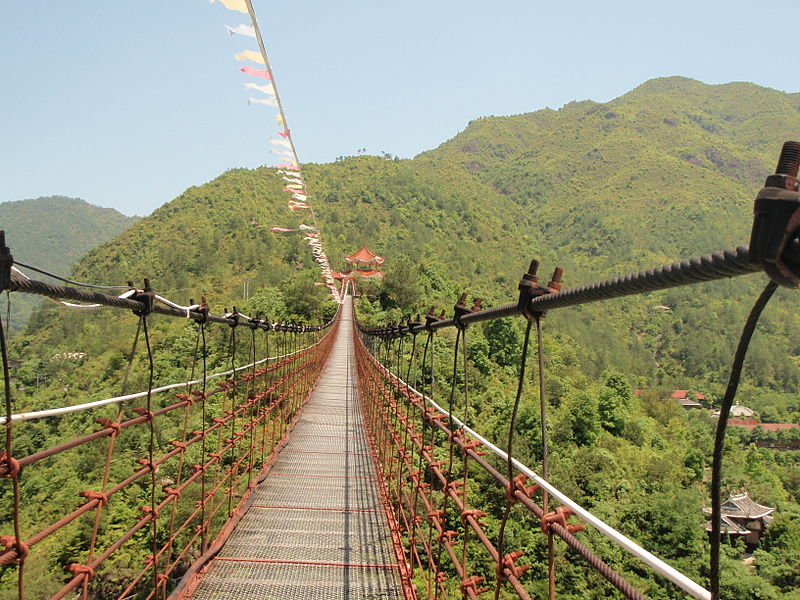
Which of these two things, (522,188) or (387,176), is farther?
(522,188)

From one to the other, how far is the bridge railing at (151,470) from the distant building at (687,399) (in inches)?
1435

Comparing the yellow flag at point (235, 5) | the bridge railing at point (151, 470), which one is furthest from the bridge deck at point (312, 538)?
the yellow flag at point (235, 5)

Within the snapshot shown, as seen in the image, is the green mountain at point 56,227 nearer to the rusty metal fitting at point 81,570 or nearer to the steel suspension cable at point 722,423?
the rusty metal fitting at point 81,570

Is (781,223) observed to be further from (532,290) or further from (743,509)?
(743,509)

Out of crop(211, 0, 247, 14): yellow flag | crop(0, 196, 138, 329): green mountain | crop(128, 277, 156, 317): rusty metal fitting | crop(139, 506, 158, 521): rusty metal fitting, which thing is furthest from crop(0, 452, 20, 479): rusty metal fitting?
crop(0, 196, 138, 329): green mountain

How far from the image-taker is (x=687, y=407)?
40812 millimetres

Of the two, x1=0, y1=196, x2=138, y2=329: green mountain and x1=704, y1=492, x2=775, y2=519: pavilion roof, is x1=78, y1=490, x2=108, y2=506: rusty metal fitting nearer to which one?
x1=704, y1=492, x2=775, y2=519: pavilion roof

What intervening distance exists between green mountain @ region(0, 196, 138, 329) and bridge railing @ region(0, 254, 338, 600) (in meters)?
105

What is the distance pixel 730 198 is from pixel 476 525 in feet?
314

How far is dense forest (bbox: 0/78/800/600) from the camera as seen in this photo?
1881cm

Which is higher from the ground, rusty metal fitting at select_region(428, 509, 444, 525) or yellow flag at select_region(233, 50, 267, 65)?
yellow flag at select_region(233, 50, 267, 65)

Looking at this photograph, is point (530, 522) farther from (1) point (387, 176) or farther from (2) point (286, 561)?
(1) point (387, 176)

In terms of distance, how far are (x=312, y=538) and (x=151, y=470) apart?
1.41m

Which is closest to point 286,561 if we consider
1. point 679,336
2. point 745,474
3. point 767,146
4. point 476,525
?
point 476,525
